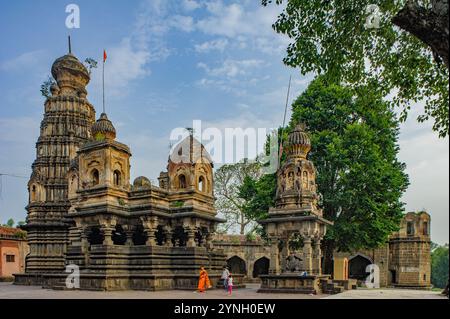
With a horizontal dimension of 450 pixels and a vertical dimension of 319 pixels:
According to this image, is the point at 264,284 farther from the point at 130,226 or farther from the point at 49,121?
the point at 49,121

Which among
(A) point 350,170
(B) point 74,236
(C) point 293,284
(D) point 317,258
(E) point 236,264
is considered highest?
(A) point 350,170

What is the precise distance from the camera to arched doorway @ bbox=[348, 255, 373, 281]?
36375 mm

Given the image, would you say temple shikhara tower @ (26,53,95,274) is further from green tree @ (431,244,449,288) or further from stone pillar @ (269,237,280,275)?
green tree @ (431,244,449,288)

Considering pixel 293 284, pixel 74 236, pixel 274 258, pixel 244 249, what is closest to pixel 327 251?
pixel 274 258

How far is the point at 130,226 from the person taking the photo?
22.4m

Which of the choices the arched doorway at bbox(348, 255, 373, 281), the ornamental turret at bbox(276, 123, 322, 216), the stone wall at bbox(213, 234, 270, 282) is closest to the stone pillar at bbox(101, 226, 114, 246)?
the ornamental turret at bbox(276, 123, 322, 216)

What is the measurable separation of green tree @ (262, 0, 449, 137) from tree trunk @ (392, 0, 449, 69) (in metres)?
3.46

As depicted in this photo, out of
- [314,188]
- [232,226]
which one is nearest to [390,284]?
[232,226]

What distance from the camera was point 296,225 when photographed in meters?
20.3

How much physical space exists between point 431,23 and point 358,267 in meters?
32.6

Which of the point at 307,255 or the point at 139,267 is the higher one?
the point at 307,255

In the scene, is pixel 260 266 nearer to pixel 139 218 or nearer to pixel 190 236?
pixel 190 236

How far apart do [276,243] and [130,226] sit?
7244 millimetres

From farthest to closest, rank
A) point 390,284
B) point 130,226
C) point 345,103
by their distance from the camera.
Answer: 1. point 390,284
2. point 345,103
3. point 130,226
